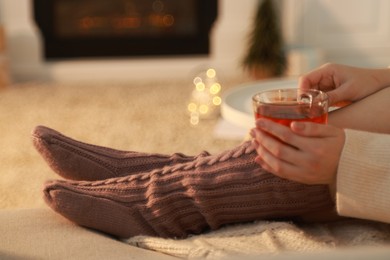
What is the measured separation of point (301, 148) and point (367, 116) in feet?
0.75

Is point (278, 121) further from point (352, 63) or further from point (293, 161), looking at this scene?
point (352, 63)

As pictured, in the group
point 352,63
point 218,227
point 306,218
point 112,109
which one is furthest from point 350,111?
point 352,63

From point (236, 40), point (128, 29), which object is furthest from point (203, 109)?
point (128, 29)

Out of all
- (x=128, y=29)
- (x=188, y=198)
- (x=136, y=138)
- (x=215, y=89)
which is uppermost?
(x=128, y=29)

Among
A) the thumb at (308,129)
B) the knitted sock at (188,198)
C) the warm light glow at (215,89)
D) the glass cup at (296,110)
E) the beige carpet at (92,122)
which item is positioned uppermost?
the glass cup at (296,110)

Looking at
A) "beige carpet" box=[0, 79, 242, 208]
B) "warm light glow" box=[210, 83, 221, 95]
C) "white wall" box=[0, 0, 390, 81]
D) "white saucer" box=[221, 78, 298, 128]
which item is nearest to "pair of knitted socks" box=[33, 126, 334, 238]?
"white saucer" box=[221, 78, 298, 128]

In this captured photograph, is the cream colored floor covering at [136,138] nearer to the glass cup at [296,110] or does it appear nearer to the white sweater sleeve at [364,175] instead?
the white sweater sleeve at [364,175]

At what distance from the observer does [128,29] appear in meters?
3.77

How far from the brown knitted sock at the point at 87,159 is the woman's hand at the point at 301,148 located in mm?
314

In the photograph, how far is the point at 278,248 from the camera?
3.54ft

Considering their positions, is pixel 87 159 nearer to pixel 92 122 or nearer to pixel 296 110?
pixel 296 110

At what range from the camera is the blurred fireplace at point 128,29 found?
12.3 ft

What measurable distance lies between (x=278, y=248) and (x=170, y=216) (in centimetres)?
22

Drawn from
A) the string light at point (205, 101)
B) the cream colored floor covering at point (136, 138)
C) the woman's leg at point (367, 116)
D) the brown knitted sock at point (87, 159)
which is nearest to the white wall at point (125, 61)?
the cream colored floor covering at point (136, 138)
